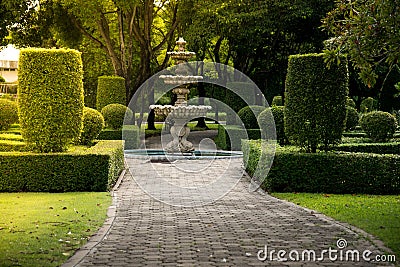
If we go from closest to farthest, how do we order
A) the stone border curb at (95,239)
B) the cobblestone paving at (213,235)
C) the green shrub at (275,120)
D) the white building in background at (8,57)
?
the stone border curb at (95,239) → the cobblestone paving at (213,235) → the green shrub at (275,120) → the white building in background at (8,57)

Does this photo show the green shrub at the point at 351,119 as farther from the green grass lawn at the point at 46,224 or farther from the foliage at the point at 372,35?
the foliage at the point at 372,35

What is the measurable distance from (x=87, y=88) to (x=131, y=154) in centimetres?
1959

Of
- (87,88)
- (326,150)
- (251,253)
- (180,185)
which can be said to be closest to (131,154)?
(180,185)

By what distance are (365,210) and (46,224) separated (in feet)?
18.8

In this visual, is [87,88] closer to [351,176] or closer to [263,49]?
[263,49]

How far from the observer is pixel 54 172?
13.7m

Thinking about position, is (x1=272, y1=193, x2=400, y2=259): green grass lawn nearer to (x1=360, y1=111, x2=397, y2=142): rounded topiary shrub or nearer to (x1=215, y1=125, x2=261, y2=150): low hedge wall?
(x1=360, y1=111, x2=397, y2=142): rounded topiary shrub

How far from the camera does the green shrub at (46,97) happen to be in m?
14.1

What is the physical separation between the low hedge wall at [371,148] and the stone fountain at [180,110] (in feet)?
21.6

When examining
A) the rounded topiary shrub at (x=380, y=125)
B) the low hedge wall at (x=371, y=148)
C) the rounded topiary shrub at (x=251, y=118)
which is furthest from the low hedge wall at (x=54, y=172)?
the rounded topiary shrub at (x=251, y=118)

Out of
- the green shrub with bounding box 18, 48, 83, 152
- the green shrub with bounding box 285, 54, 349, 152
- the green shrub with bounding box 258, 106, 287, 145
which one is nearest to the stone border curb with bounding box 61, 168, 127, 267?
the green shrub with bounding box 18, 48, 83, 152

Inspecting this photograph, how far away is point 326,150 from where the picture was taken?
14477 millimetres

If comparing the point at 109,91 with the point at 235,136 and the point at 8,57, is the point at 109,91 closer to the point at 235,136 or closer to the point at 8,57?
the point at 235,136

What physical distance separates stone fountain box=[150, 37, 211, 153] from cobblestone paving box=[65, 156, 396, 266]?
8.66 m
